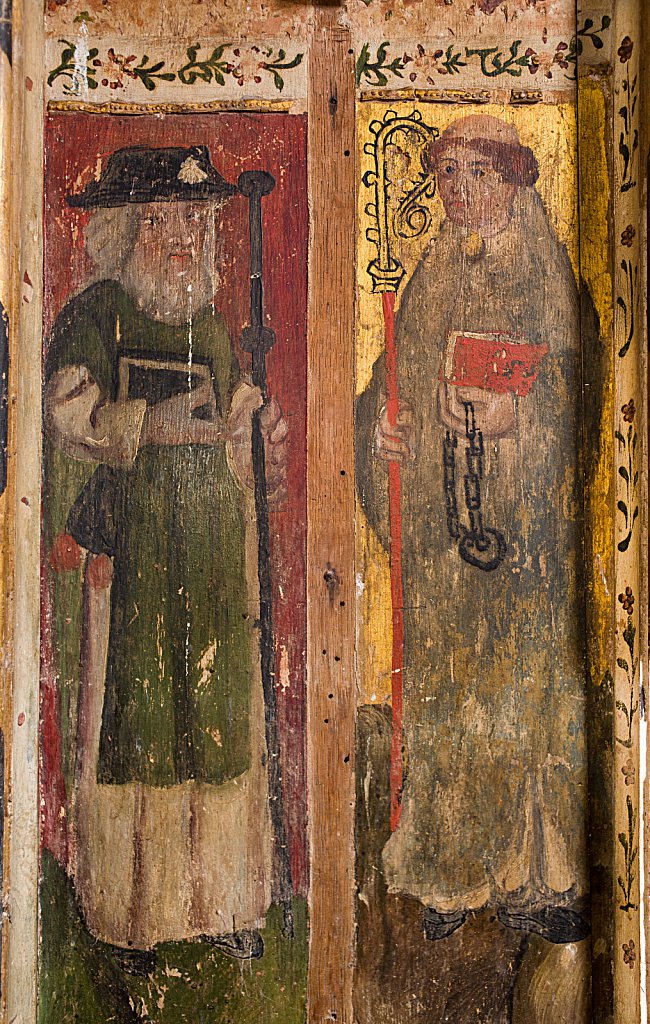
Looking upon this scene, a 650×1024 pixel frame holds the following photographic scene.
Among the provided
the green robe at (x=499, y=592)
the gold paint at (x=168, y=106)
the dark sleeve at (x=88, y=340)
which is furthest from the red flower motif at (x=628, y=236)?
the dark sleeve at (x=88, y=340)

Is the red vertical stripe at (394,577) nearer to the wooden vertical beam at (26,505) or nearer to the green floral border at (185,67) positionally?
the green floral border at (185,67)

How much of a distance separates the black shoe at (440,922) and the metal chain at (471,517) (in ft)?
2.88

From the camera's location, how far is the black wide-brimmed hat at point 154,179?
6.19ft

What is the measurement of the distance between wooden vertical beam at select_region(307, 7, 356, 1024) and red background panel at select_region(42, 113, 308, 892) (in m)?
0.03

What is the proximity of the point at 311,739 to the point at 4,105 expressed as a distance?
5.67 feet

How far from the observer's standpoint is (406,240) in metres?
1.89

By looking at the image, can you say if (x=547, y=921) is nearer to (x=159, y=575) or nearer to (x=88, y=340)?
(x=159, y=575)

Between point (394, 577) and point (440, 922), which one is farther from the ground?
point (394, 577)

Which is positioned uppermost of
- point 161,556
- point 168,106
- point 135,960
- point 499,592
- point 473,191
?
point 168,106

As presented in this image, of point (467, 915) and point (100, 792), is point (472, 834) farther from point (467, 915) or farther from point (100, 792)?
point (100, 792)

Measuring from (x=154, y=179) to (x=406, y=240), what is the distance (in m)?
0.67

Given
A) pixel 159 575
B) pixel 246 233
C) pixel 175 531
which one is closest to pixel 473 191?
pixel 246 233

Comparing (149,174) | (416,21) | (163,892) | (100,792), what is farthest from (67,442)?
(416,21)

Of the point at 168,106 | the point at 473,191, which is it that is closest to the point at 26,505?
the point at 168,106
